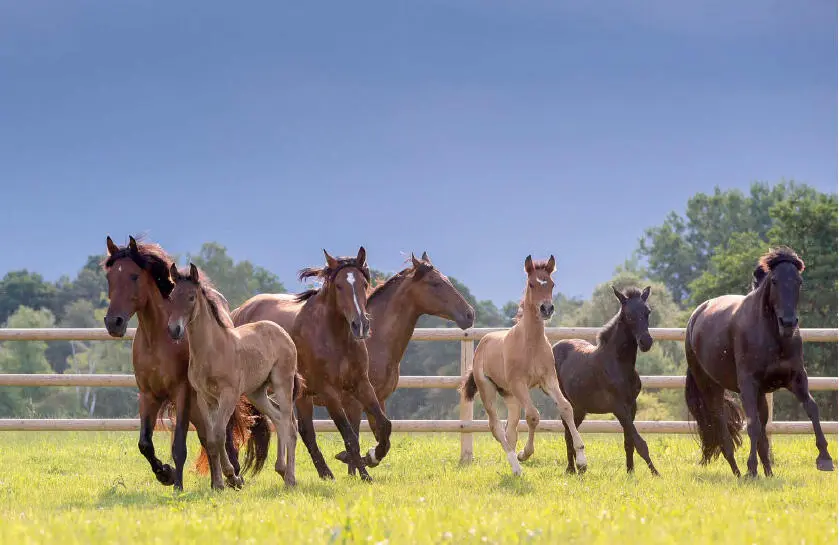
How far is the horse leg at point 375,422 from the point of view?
9.32 metres

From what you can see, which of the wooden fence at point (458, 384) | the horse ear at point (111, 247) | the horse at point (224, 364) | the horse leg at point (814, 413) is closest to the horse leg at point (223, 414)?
the horse at point (224, 364)

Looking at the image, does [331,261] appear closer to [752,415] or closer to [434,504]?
[434,504]

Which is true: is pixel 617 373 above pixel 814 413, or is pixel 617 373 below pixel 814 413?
above

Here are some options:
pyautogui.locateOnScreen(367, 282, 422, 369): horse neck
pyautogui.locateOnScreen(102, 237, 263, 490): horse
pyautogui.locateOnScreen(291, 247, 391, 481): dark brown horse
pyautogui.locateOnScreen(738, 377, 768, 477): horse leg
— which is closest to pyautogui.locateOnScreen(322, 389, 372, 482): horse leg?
pyautogui.locateOnScreen(291, 247, 391, 481): dark brown horse

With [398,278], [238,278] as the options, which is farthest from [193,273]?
[238,278]

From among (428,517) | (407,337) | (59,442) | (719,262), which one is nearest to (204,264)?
(719,262)

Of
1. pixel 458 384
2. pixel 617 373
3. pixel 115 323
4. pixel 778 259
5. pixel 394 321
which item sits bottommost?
pixel 458 384

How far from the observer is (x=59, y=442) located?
600 inches

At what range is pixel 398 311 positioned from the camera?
1063 cm

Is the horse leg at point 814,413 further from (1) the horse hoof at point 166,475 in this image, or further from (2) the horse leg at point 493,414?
(1) the horse hoof at point 166,475

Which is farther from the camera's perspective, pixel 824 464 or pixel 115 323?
pixel 824 464

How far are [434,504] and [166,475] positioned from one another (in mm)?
2860

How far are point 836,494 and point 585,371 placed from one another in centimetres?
340

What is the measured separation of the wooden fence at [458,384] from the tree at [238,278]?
48230 millimetres
